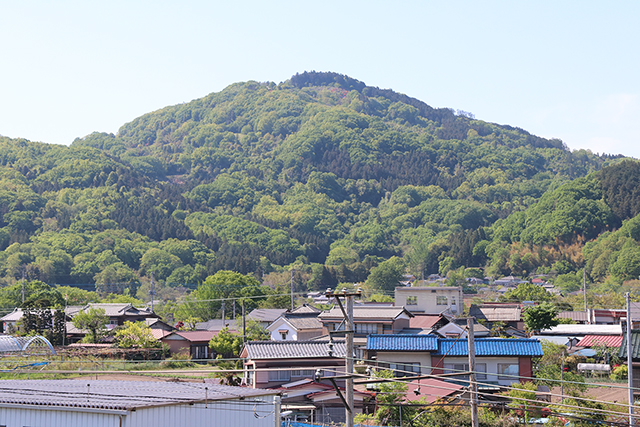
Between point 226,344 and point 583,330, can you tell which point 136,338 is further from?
point 583,330

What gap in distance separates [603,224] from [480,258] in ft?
82.2

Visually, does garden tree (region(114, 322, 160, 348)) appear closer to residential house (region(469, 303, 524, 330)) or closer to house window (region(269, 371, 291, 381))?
house window (region(269, 371, 291, 381))

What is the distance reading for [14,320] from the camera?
54.5 m

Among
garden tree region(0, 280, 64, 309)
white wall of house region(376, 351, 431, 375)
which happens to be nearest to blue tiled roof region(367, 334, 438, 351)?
white wall of house region(376, 351, 431, 375)

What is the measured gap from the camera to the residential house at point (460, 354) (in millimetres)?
28328

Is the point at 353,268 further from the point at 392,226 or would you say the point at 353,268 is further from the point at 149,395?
the point at 149,395

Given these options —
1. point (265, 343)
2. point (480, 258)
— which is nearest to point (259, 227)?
point (480, 258)

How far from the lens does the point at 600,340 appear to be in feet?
140

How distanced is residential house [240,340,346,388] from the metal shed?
957cm

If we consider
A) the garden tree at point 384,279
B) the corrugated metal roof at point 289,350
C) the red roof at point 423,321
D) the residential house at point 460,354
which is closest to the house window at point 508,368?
the residential house at point 460,354

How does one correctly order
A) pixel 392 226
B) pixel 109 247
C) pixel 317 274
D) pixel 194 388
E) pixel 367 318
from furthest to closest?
pixel 392 226 → pixel 109 247 → pixel 317 274 → pixel 367 318 → pixel 194 388

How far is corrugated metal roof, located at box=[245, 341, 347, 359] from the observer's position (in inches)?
1137

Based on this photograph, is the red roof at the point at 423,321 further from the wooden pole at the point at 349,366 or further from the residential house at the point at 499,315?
the wooden pole at the point at 349,366

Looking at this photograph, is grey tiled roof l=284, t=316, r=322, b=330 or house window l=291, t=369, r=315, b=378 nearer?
house window l=291, t=369, r=315, b=378
